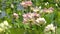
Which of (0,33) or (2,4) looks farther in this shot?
(2,4)

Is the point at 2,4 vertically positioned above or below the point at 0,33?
below

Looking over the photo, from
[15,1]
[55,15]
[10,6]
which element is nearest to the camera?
[55,15]

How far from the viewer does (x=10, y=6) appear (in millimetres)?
2727

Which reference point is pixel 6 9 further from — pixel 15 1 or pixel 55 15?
pixel 55 15

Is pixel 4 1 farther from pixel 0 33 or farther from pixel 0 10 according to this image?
pixel 0 33

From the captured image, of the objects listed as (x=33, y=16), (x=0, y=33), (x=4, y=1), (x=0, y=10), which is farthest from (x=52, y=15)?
(x=4, y=1)

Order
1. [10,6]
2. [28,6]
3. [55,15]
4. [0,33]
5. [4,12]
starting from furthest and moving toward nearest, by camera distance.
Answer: [10,6] → [4,12] → [28,6] → [55,15] → [0,33]

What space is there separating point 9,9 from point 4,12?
0.09m

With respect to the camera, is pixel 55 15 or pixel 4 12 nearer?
pixel 55 15

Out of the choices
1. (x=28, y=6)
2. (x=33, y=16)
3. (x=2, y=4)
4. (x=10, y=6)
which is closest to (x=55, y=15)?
(x=28, y=6)

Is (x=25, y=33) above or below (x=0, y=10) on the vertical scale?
above

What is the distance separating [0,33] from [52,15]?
0.92 m

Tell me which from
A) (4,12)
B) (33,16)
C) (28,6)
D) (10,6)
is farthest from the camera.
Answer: (10,6)

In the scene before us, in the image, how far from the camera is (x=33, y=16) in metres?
1.50
